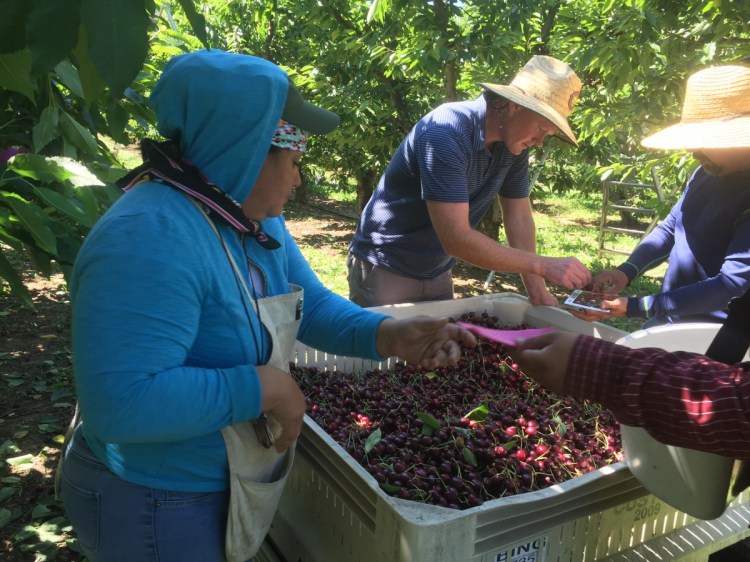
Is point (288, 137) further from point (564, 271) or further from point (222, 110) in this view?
point (564, 271)

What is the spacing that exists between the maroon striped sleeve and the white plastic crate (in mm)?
279

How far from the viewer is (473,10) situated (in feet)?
20.9

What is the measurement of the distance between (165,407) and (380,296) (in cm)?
181

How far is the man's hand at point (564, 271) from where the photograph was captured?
246cm

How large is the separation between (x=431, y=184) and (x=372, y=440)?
3.54 feet

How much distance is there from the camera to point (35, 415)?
3533 millimetres

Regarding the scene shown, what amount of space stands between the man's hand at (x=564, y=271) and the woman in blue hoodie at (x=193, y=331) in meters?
1.39

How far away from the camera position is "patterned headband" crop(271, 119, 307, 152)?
1287 millimetres

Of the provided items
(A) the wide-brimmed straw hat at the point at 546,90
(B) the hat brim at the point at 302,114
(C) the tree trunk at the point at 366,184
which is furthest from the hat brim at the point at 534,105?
(C) the tree trunk at the point at 366,184

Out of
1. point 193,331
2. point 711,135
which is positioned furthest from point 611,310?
point 193,331

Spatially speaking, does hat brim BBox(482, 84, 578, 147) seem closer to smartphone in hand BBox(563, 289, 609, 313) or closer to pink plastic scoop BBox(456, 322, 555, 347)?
smartphone in hand BBox(563, 289, 609, 313)

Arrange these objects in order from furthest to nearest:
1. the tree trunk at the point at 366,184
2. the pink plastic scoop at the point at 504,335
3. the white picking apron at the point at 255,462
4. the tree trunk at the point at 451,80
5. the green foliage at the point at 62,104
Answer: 1. the tree trunk at the point at 366,184
2. the tree trunk at the point at 451,80
3. the pink plastic scoop at the point at 504,335
4. the white picking apron at the point at 255,462
5. the green foliage at the point at 62,104

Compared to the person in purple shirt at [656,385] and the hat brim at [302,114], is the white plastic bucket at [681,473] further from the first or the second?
the hat brim at [302,114]

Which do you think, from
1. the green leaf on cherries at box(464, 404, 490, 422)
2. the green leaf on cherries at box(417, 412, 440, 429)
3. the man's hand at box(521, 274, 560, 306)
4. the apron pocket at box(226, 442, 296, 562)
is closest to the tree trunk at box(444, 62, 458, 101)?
the man's hand at box(521, 274, 560, 306)
